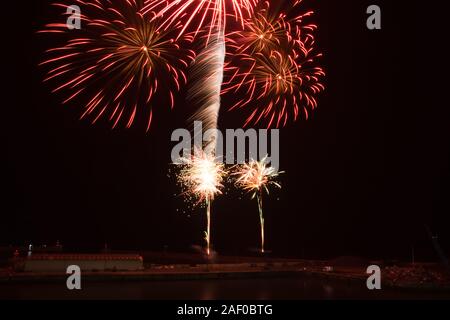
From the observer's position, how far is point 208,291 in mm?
26312

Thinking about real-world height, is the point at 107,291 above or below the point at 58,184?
below

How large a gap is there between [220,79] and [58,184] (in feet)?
177

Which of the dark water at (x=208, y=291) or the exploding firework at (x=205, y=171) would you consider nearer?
the dark water at (x=208, y=291)

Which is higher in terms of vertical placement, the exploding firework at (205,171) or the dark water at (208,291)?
the exploding firework at (205,171)

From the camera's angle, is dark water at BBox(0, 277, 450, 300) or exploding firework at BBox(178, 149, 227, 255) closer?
dark water at BBox(0, 277, 450, 300)

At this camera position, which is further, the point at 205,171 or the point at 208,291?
the point at 205,171

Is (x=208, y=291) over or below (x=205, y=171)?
below

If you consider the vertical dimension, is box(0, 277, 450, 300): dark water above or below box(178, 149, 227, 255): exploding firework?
below

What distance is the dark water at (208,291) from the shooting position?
2422 centimetres

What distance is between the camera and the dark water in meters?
24.2

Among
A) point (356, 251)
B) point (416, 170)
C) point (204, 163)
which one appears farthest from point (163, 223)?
point (204, 163)
